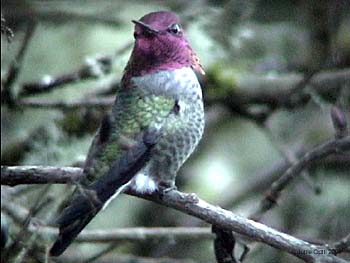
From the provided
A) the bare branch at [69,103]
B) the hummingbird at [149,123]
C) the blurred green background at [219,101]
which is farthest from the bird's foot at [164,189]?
the bare branch at [69,103]

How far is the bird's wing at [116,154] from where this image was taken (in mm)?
3311

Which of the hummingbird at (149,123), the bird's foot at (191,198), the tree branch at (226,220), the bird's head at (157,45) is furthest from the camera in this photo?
the bird's head at (157,45)

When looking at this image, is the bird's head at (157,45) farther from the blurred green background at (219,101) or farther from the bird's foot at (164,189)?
the blurred green background at (219,101)

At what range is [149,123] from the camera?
12.2ft

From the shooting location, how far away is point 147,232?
4605 millimetres

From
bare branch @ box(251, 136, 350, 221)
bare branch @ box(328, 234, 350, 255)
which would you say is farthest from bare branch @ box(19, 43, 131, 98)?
bare branch @ box(328, 234, 350, 255)

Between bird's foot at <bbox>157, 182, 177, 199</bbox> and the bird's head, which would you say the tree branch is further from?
the bird's head

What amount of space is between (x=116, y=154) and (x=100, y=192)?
0.22m

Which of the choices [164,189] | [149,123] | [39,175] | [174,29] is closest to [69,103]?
[174,29]

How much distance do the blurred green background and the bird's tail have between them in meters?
1.16

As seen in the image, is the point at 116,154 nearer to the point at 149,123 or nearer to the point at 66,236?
the point at 149,123

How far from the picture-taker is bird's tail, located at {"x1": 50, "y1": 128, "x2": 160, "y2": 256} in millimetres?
3295

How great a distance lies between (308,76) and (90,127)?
1105 mm

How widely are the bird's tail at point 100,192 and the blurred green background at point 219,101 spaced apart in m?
1.16
